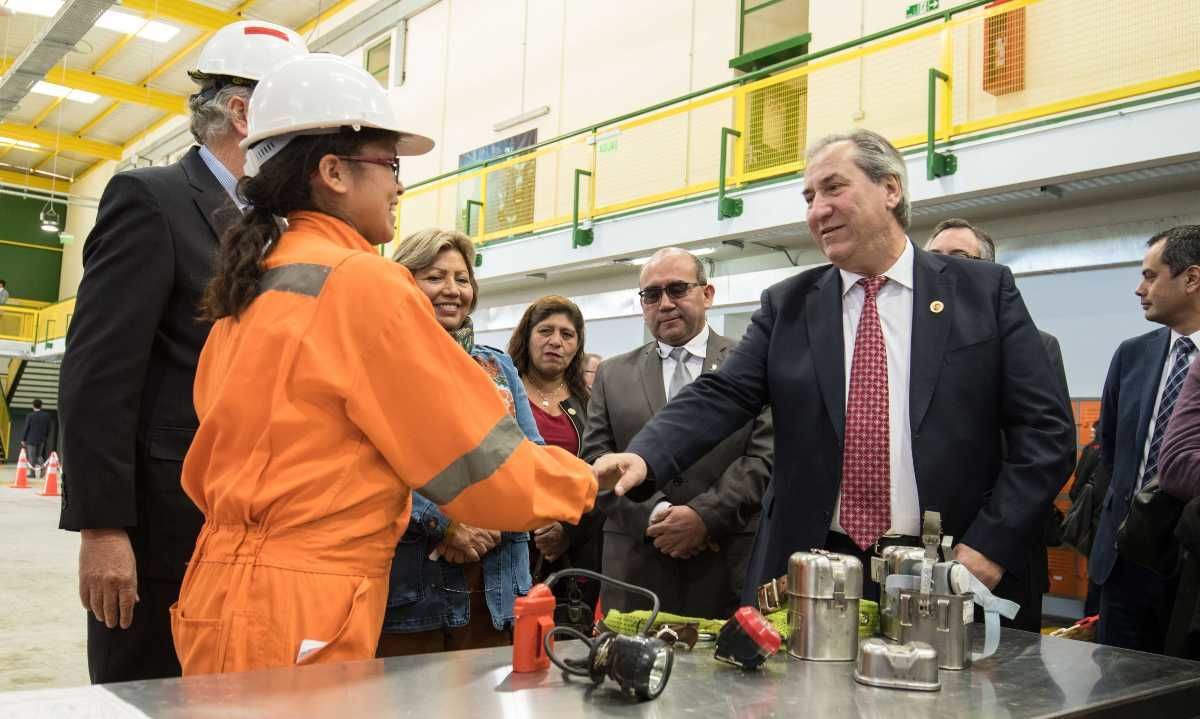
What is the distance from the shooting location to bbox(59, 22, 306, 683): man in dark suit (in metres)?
1.99

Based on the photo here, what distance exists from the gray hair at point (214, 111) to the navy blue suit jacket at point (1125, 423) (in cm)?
300

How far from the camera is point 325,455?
1.55 metres

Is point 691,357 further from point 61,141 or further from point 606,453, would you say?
point 61,141

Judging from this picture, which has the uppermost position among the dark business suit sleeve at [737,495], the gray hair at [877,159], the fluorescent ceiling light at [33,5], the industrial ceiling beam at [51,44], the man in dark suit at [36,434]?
the fluorescent ceiling light at [33,5]

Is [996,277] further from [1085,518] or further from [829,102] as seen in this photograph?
[829,102]

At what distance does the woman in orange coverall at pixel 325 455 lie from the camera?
5.00 feet

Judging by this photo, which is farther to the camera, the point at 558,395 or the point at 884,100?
the point at 884,100

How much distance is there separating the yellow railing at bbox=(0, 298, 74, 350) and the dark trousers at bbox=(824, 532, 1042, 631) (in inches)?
904

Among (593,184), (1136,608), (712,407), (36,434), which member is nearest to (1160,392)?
(1136,608)

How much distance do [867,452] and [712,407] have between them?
1.38 feet

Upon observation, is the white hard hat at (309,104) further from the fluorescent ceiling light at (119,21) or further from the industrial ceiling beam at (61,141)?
the industrial ceiling beam at (61,141)

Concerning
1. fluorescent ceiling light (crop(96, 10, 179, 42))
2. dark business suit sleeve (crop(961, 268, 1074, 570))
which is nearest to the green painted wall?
fluorescent ceiling light (crop(96, 10, 179, 42))

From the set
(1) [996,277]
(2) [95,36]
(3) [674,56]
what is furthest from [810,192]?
(2) [95,36]

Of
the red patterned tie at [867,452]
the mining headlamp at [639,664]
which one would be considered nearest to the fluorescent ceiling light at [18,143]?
the red patterned tie at [867,452]
